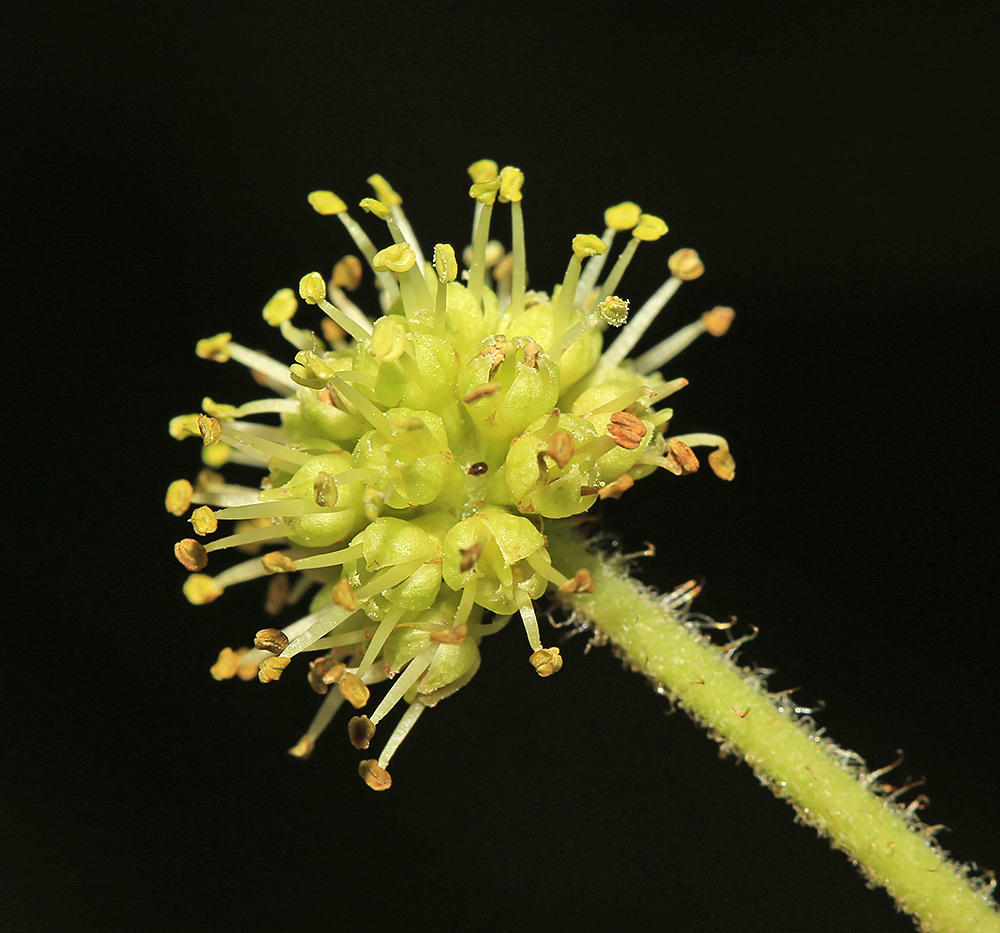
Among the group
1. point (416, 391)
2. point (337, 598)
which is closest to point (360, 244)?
point (416, 391)

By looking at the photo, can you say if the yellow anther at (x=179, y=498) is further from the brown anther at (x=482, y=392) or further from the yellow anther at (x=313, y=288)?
the brown anther at (x=482, y=392)

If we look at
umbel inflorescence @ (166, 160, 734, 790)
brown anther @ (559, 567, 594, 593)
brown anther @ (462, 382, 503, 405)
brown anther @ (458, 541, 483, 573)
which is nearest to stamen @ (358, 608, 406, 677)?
umbel inflorescence @ (166, 160, 734, 790)

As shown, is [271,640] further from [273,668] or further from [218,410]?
[218,410]

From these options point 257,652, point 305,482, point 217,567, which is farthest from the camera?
point 217,567

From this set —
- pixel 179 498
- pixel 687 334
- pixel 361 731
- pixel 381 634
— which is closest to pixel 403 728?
pixel 361 731

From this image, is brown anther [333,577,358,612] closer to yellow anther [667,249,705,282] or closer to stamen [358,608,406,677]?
stamen [358,608,406,677]

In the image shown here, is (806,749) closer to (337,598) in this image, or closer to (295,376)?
(337,598)
